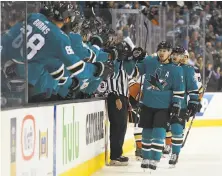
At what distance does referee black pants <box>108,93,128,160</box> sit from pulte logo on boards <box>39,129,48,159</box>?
2259 millimetres

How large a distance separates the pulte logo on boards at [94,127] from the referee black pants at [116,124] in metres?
0.14

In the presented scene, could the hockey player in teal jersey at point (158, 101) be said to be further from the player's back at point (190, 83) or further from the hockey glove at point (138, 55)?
the player's back at point (190, 83)

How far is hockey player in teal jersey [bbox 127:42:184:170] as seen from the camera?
6.23m

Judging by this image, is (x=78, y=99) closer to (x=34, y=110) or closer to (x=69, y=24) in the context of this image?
(x=69, y=24)

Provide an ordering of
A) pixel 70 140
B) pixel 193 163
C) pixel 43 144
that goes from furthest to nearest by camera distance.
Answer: pixel 193 163
pixel 70 140
pixel 43 144

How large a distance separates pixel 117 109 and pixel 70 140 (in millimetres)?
1599

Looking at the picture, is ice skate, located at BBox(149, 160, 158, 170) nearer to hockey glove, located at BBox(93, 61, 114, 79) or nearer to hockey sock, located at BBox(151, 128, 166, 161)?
hockey sock, located at BBox(151, 128, 166, 161)

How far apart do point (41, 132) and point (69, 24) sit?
1253 mm

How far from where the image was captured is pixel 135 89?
7.75 m

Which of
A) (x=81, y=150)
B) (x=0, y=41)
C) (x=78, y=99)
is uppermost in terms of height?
(x=0, y=41)

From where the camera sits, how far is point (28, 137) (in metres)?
4.27

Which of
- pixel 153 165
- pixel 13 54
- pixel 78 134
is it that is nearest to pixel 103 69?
pixel 78 134

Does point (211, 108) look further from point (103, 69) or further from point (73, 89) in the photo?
point (73, 89)

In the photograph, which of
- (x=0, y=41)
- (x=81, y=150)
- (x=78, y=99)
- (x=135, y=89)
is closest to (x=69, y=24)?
(x=78, y=99)
